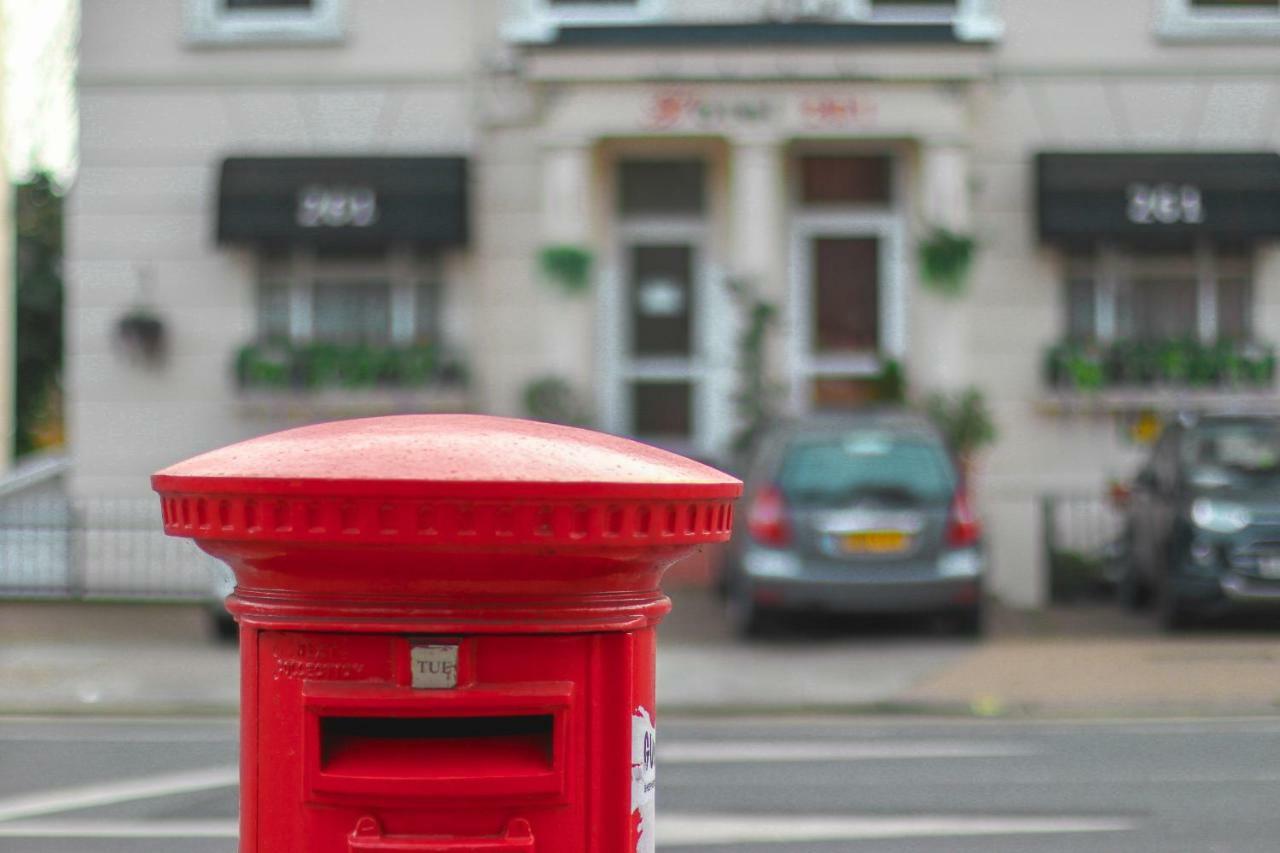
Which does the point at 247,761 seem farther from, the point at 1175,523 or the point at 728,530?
the point at 1175,523

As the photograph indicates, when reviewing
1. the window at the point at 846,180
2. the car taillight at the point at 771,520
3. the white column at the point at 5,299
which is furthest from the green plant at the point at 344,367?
the white column at the point at 5,299

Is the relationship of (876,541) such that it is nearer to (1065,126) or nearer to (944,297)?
(944,297)

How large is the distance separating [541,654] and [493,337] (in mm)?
16069

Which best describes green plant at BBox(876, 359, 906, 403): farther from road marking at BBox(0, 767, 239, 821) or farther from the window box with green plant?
road marking at BBox(0, 767, 239, 821)

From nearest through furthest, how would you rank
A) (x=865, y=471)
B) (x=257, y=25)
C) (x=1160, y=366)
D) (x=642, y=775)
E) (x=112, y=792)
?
(x=642, y=775) < (x=112, y=792) < (x=865, y=471) < (x=1160, y=366) < (x=257, y=25)

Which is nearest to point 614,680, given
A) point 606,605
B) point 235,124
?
point 606,605

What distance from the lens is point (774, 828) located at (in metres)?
7.12

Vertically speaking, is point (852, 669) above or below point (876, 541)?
below

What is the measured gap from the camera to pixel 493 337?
736 inches

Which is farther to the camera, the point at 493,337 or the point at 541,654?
the point at 493,337

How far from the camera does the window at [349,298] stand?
18.9m

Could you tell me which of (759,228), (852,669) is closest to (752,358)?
(759,228)

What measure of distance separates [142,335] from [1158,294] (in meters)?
10.1

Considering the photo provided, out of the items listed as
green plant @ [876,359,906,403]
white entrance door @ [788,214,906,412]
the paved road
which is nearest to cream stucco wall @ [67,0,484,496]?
white entrance door @ [788,214,906,412]
